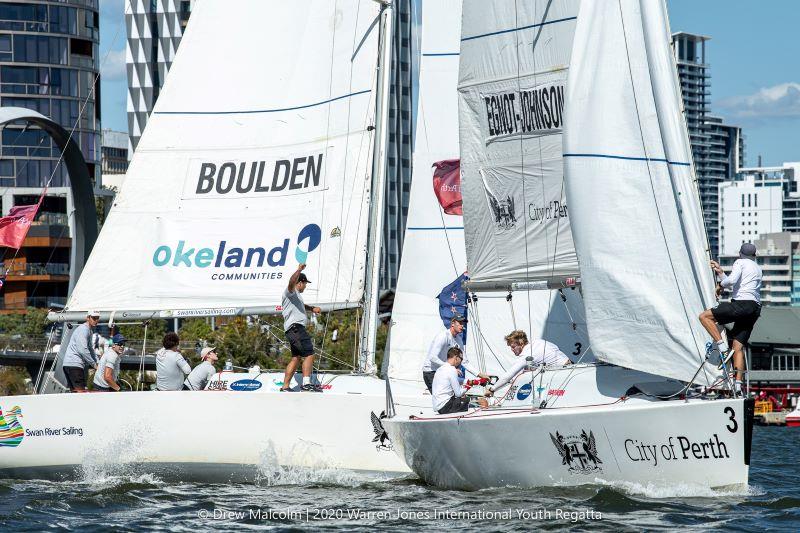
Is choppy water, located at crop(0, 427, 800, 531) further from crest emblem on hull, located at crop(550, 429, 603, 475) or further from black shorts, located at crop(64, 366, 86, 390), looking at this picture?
black shorts, located at crop(64, 366, 86, 390)

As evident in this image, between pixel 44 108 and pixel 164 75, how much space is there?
1153 centimetres

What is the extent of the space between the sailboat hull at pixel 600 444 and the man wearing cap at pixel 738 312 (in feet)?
2.50

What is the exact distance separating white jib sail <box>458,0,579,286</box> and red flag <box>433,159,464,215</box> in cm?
228

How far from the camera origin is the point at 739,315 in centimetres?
1395

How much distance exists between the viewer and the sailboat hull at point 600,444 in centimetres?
1327

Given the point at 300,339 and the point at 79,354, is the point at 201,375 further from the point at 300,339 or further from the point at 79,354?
the point at 79,354

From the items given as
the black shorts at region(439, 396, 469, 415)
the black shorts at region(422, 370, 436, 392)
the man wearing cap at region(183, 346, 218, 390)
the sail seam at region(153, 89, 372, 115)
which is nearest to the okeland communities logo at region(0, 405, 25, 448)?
the man wearing cap at region(183, 346, 218, 390)

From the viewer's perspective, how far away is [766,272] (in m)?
178

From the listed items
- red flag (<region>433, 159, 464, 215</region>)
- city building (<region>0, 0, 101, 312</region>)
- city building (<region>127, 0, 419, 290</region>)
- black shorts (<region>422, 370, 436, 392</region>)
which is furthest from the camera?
city building (<region>127, 0, 419, 290</region>)

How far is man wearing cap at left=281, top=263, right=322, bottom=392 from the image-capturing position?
16734mm

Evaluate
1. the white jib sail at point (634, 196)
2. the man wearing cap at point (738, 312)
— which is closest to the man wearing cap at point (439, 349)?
the white jib sail at point (634, 196)

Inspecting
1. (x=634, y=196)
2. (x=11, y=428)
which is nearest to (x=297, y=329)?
(x=11, y=428)

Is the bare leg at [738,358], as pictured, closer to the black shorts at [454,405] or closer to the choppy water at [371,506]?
the choppy water at [371,506]

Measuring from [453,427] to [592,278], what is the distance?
89.5 inches
